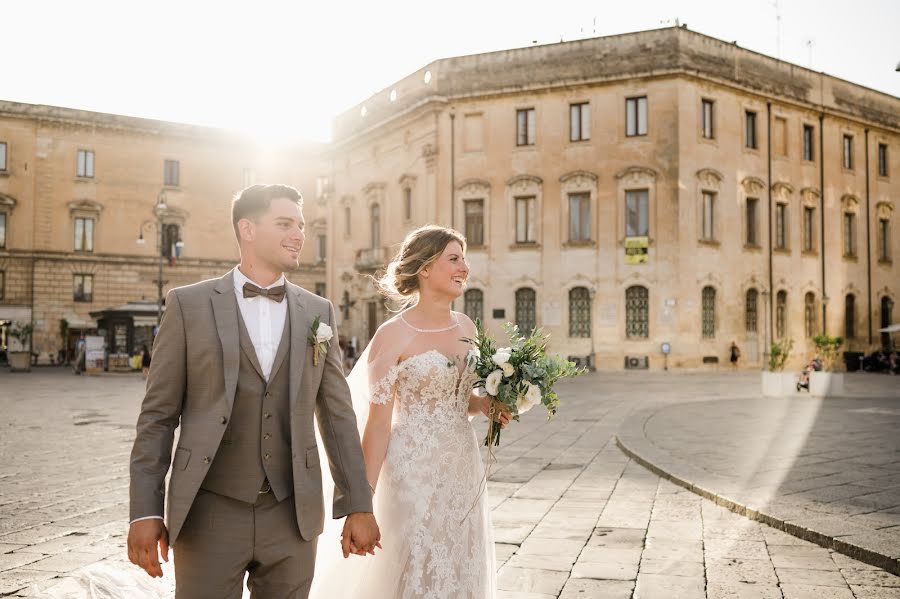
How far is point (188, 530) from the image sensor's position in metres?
2.78

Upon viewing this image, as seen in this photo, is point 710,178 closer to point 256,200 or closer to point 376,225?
point 376,225

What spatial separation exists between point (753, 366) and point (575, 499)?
26758mm

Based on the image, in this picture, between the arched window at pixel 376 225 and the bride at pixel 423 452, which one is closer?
the bride at pixel 423 452

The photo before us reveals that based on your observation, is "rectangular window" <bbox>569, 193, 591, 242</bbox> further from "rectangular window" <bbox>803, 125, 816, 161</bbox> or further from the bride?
the bride

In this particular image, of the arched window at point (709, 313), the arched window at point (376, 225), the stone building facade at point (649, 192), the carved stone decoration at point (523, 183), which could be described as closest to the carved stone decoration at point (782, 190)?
the stone building facade at point (649, 192)

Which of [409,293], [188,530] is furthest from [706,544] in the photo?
[188,530]

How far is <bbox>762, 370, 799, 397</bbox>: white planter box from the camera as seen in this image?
779 inches

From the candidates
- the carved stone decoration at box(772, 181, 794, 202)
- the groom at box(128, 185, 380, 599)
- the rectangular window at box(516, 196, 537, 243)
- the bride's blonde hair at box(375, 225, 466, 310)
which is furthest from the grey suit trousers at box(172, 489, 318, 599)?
the carved stone decoration at box(772, 181, 794, 202)

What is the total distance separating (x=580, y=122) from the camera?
32.7 metres

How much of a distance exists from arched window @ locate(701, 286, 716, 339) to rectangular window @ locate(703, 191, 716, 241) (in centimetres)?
202

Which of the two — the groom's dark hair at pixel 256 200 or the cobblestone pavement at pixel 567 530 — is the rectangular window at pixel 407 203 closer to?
the cobblestone pavement at pixel 567 530

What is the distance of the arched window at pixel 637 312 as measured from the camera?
3111 cm

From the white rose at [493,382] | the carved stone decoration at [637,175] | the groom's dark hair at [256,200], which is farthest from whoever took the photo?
the carved stone decoration at [637,175]

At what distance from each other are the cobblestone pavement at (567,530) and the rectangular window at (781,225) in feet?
81.1
